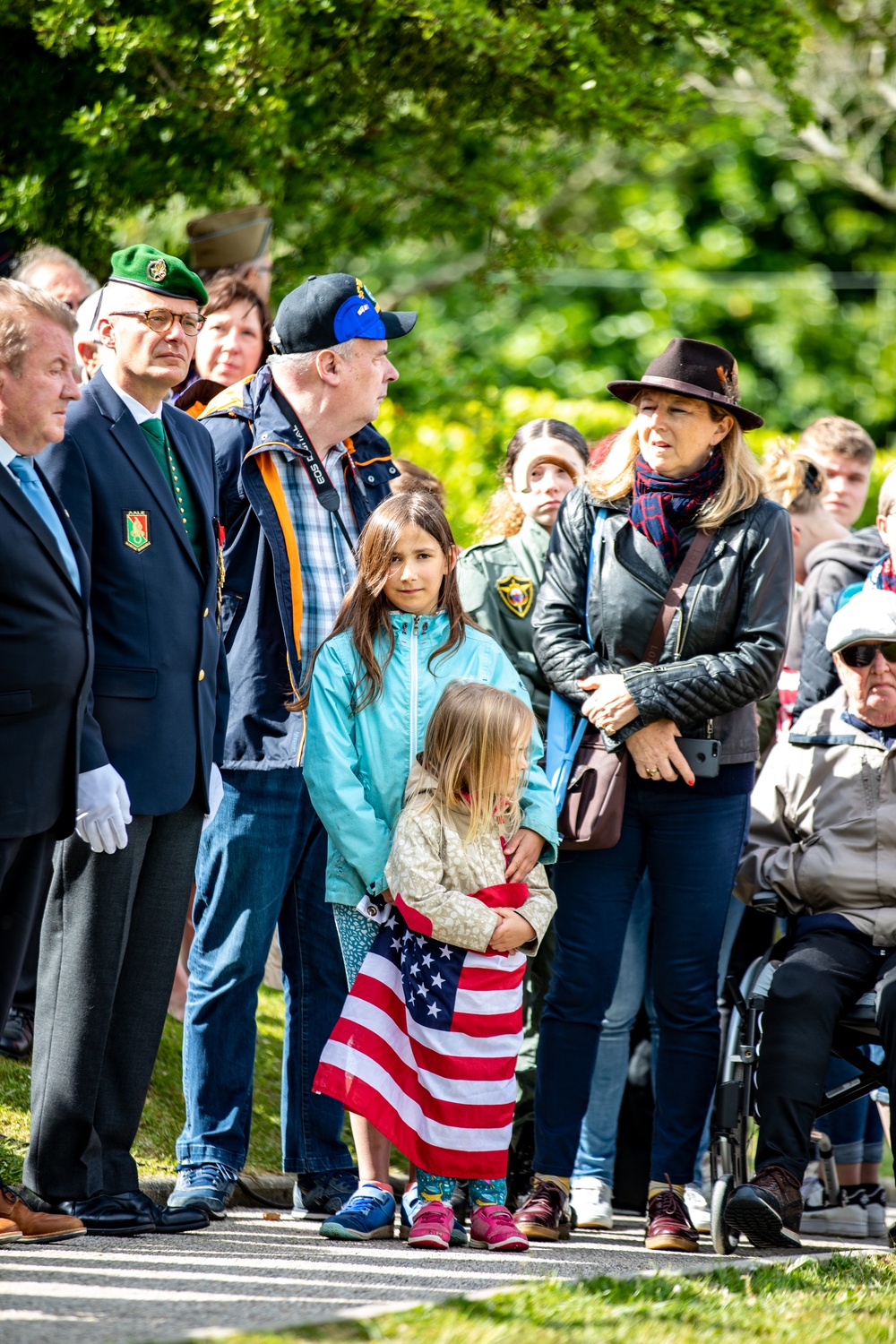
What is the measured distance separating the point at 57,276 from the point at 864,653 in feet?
10.00

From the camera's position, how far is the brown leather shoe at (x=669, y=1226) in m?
4.26

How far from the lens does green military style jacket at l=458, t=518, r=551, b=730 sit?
205 inches

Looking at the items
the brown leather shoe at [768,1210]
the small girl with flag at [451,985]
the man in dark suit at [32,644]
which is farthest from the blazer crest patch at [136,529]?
the brown leather shoe at [768,1210]

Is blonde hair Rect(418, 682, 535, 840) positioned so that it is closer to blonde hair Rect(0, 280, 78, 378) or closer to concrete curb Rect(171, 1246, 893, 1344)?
concrete curb Rect(171, 1246, 893, 1344)

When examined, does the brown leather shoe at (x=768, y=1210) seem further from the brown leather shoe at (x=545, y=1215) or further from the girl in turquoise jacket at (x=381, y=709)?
the girl in turquoise jacket at (x=381, y=709)

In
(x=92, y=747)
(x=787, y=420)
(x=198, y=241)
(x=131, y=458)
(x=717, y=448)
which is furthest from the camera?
(x=787, y=420)

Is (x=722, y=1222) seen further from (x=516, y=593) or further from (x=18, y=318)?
(x=18, y=318)

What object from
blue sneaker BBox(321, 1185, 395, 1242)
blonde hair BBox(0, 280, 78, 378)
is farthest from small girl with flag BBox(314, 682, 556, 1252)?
blonde hair BBox(0, 280, 78, 378)

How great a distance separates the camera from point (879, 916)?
14.9 feet

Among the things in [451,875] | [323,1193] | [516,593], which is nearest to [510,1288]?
[451,875]

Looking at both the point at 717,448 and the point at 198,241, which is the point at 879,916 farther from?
the point at 198,241

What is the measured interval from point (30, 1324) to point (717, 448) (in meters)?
2.95

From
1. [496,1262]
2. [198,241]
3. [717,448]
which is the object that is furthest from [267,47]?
[496,1262]

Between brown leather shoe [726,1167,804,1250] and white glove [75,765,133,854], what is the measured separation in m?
1.76
